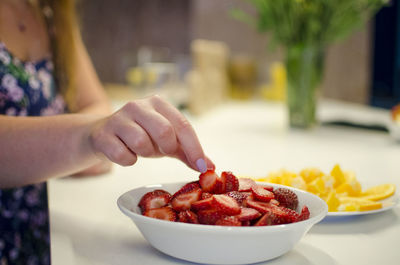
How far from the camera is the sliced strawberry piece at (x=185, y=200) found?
25.1 inches

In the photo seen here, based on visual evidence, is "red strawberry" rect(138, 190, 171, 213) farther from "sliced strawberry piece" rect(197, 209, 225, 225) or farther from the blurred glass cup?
the blurred glass cup

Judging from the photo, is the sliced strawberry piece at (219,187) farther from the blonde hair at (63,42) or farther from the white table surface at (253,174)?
the blonde hair at (63,42)

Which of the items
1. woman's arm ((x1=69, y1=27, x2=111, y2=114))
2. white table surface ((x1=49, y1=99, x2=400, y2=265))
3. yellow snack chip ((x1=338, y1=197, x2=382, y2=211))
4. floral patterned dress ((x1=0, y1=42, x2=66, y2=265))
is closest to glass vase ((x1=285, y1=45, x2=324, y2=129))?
white table surface ((x1=49, y1=99, x2=400, y2=265))

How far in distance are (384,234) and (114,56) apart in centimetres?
417

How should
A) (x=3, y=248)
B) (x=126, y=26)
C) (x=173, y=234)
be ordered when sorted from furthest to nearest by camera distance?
(x=126, y=26) < (x=3, y=248) < (x=173, y=234)

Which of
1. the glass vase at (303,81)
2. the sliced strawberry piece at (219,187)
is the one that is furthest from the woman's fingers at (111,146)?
the glass vase at (303,81)

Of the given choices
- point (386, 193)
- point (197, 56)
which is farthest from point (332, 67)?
point (386, 193)

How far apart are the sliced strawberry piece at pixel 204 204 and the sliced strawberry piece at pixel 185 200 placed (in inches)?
0.4

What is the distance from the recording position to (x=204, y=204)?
0.62 m

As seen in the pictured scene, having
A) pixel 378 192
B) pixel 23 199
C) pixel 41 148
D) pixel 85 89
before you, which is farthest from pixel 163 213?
pixel 85 89

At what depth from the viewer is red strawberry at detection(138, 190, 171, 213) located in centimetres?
67

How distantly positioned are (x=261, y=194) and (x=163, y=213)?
13 centimetres

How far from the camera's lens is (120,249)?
690mm

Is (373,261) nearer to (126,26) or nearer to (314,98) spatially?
(314,98)
